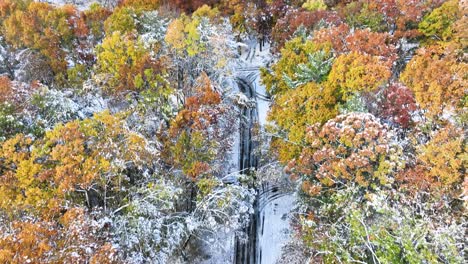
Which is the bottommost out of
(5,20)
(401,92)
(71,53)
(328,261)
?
(328,261)

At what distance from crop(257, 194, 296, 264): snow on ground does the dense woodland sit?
10.3 ft

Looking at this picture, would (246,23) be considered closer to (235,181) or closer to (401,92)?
(235,181)

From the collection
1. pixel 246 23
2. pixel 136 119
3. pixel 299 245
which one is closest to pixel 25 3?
pixel 136 119

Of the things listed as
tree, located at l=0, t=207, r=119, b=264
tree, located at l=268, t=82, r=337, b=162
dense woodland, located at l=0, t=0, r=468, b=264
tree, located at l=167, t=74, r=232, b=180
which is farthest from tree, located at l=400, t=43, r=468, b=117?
tree, located at l=0, t=207, r=119, b=264

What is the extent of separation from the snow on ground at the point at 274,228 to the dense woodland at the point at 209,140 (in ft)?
10.3

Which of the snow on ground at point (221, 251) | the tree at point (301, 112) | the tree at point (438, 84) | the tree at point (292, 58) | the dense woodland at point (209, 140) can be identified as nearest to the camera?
the dense woodland at point (209, 140)

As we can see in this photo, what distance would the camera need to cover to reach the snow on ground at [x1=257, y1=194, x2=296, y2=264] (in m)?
28.0

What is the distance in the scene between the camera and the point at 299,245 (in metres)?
22.9

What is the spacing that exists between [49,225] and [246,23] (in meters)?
37.7

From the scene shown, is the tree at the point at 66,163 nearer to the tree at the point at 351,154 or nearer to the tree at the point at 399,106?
the tree at the point at 351,154

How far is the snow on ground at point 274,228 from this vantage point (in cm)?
2805

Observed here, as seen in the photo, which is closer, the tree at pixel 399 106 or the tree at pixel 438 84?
the tree at pixel 438 84

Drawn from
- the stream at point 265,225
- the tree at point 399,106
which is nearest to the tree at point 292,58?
the tree at point 399,106

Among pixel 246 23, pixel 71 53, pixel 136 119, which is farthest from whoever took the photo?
pixel 246 23
